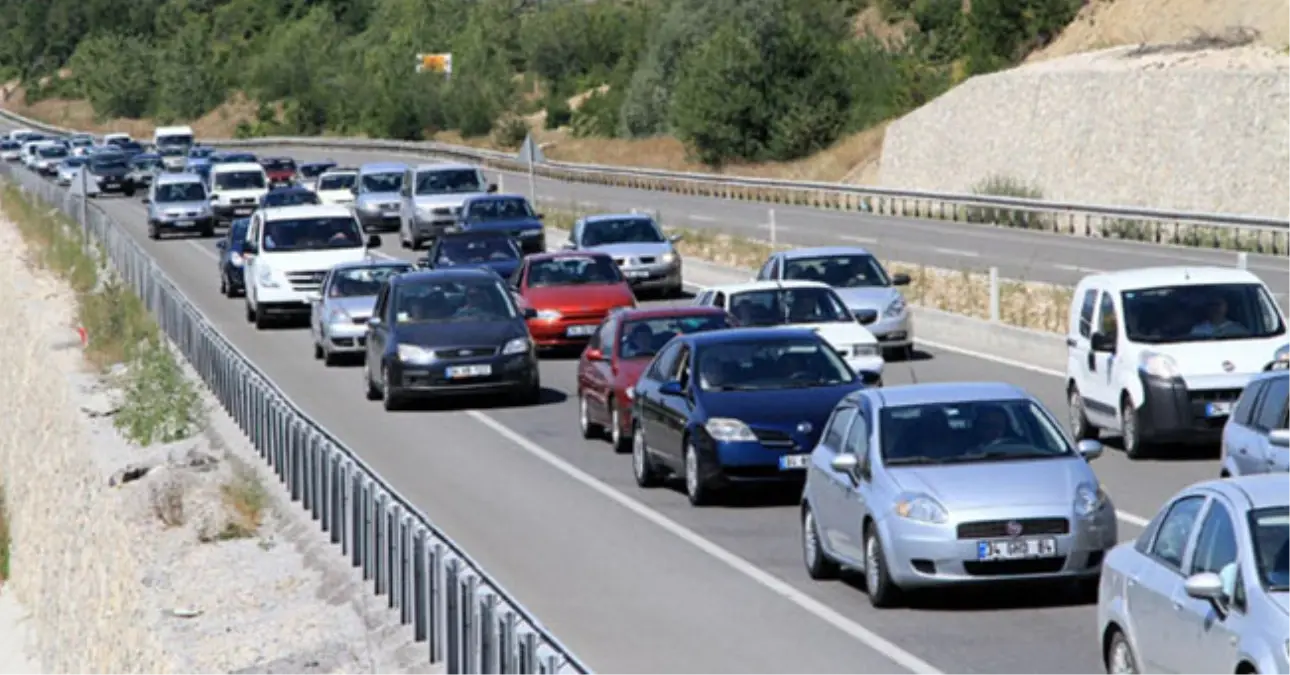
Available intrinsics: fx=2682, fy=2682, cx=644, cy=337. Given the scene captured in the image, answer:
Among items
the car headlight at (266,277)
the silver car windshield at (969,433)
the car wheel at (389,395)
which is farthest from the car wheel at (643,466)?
the car headlight at (266,277)

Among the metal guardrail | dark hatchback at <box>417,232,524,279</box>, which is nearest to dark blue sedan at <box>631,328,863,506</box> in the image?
the metal guardrail

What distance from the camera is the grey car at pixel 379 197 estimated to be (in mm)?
65938

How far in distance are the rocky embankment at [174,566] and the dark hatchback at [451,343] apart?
2047 mm

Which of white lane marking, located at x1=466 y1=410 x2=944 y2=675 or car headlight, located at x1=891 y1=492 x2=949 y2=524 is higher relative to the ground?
car headlight, located at x1=891 y1=492 x2=949 y2=524

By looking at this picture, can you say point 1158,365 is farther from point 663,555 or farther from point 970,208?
point 970,208

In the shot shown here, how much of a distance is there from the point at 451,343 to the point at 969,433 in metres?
14.1

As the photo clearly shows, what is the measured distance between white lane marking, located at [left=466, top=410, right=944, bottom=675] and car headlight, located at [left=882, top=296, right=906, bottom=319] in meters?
7.16

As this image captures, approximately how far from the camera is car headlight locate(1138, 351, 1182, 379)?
23.0 meters

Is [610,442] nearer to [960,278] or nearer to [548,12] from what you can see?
[960,278]

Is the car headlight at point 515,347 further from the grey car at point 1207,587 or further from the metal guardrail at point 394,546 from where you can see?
the grey car at point 1207,587

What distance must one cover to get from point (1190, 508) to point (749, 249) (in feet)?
135

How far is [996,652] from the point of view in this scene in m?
14.6

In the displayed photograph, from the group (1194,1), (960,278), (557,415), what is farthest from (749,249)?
(1194,1)

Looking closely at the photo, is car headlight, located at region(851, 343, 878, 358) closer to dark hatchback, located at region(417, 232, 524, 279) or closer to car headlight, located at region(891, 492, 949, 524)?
car headlight, located at region(891, 492, 949, 524)
